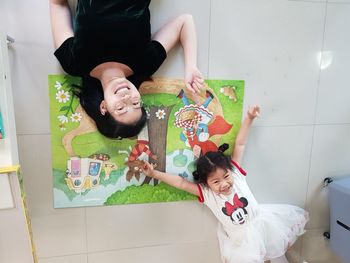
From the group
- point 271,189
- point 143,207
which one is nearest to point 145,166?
point 143,207

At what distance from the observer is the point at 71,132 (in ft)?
3.16

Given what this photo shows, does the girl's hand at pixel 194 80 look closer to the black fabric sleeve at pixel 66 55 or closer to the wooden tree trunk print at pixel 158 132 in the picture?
the wooden tree trunk print at pixel 158 132

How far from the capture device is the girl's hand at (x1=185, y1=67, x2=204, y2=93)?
98cm

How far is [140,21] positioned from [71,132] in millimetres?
419

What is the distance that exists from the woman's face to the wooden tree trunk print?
0.27 ft

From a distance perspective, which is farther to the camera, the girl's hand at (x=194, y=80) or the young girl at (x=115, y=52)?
the girl's hand at (x=194, y=80)

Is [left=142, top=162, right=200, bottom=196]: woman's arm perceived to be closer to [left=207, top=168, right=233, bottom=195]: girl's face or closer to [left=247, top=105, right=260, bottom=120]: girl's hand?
[left=207, top=168, right=233, bottom=195]: girl's face

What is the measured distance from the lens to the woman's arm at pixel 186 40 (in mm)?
952

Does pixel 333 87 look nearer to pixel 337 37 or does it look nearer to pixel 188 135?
pixel 337 37

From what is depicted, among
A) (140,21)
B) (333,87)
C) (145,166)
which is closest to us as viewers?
(140,21)

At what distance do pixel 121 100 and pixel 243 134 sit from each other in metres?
0.45

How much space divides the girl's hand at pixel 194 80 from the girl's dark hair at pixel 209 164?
9.3 inches

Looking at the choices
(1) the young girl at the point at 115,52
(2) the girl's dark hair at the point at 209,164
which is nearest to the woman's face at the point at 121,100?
(1) the young girl at the point at 115,52

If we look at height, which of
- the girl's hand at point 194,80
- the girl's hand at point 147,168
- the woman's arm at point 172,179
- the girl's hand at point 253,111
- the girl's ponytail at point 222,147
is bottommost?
the woman's arm at point 172,179
